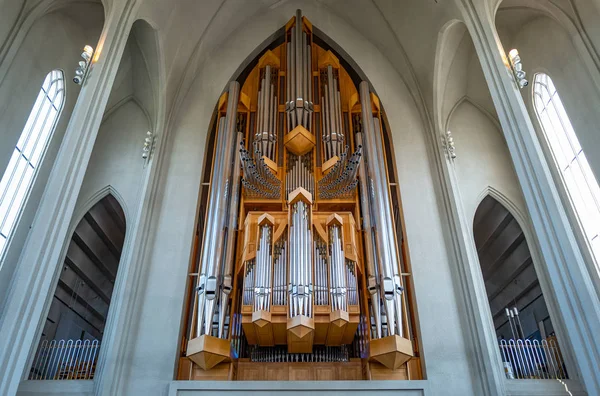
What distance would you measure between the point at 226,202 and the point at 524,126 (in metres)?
5.52

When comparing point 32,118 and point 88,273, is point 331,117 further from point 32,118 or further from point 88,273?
point 88,273

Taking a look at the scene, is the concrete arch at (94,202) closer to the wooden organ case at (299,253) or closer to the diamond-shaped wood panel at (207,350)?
the wooden organ case at (299,253)

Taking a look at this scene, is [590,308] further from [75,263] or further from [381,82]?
[75,263]

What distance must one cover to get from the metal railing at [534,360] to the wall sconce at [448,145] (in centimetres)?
394

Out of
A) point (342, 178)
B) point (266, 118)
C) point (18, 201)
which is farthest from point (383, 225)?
point (18, 201)

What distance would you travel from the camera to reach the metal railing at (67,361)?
872cm

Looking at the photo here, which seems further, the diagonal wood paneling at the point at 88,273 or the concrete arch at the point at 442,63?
the diagonal wood paneling at the point at 88,273

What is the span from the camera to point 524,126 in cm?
698

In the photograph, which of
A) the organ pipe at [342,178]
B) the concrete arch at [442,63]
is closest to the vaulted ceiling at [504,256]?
the concrete arch at [442,63]

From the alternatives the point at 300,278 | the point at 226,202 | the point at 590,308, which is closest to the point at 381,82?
the point at 226,202

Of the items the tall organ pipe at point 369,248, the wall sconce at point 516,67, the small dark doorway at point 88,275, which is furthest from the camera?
the small dark doorway at point 88,275

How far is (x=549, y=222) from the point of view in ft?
20.6

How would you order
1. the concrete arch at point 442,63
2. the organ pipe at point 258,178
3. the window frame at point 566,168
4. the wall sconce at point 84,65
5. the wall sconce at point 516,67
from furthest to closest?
1. the concrete arch at point 442,63
2. the organ pipe at point 258,178
3. the window frame at point 566,168
4. the wall sconce at point 516,67
5. the wall sconce at point 84,65

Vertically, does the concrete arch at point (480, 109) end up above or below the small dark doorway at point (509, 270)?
above
